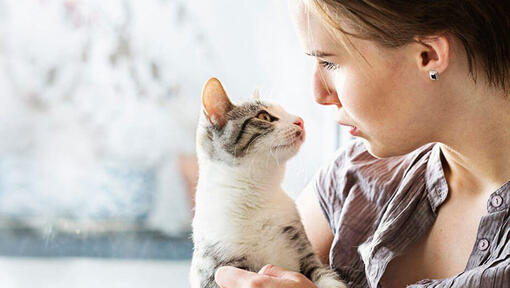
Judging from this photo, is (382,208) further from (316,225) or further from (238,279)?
(238,279)

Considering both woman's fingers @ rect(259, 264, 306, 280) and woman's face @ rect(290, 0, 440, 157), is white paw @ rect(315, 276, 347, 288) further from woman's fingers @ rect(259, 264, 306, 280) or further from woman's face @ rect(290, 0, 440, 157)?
woman's face @ rect(290, 0, 440, 157)

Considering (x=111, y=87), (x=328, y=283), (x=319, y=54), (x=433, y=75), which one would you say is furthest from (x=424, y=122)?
(x=111, y=87)

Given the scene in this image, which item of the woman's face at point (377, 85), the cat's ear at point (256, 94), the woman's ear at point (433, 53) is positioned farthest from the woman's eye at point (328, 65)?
the cat's ear at point (256, 94)

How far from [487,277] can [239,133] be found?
1.54 ft

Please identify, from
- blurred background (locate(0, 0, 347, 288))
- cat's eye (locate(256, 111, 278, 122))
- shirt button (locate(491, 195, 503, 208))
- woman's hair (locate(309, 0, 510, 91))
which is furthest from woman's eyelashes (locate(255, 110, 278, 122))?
shirt button (locate(491, 195, 503, 208))

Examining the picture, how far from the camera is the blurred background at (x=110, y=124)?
1271mm

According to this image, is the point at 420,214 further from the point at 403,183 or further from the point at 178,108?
the point at 178,108

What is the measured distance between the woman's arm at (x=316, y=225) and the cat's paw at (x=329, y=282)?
217mm

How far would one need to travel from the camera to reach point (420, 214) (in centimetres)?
109

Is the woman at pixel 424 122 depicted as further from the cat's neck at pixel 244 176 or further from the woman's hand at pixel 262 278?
the cat's neck at pixel 244 176

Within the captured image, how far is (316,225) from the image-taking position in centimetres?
128

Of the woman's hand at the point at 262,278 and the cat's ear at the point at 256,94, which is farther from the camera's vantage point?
the cat's ear at the point at 256,94

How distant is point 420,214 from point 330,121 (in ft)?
2.09

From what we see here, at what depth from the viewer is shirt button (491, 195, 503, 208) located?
38.3 inches
